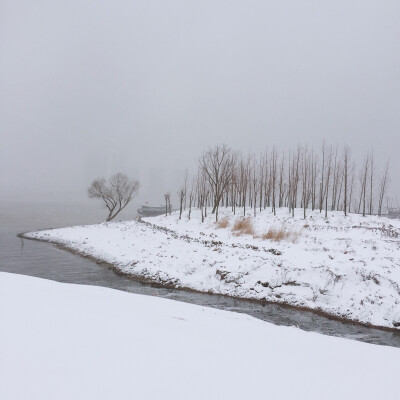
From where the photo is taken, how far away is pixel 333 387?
3.41 meters

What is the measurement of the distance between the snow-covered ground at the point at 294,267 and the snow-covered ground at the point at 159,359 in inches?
267

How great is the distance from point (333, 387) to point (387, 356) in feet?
7.85

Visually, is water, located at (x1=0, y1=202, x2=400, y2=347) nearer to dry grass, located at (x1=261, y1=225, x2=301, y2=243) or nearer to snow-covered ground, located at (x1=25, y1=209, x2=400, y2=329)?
snow-covered ground, located at (x1=25, y1=209, x2=400, y2=329)

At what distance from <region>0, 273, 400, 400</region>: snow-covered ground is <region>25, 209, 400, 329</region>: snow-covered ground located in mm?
6779

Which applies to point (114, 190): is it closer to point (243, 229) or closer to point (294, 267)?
point (243, 229)

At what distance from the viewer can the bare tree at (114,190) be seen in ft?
148

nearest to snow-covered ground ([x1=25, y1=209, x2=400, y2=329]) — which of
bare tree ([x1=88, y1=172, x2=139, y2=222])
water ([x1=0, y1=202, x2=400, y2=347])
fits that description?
water ([x1=0, y1=202, x2=400, y2=347])

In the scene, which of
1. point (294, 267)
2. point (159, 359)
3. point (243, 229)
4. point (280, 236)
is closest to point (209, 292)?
point (294, 267)

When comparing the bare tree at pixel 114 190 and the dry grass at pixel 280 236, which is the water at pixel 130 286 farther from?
the bare tree at pixel 114 190

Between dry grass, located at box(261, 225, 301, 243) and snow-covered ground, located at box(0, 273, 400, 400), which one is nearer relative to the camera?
snow-covered ground, located at box(0, 273, 400, 400)

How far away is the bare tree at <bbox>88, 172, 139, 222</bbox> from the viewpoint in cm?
4506

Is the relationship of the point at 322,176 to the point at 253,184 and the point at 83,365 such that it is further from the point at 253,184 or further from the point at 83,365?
the point at 83,365

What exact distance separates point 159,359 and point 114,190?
148 feet

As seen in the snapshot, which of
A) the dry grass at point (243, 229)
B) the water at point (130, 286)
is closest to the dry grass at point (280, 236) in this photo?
the dry grass at point (243, 229)
